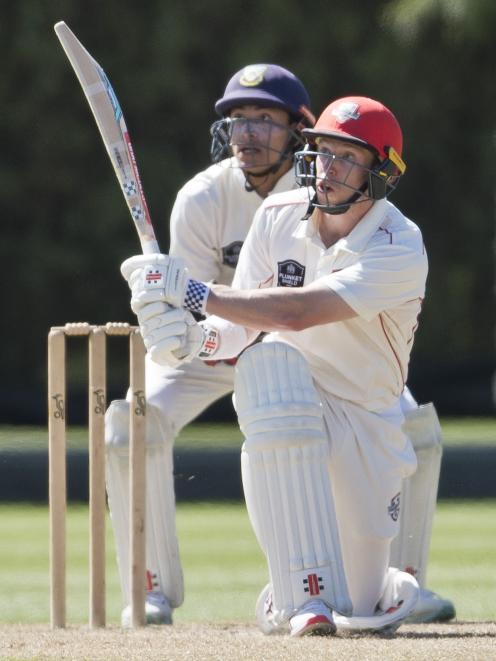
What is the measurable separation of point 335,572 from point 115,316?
10.9m

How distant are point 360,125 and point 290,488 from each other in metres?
0.90

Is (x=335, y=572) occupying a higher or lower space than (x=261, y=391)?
lower

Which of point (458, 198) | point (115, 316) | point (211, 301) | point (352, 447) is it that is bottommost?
point (352, 447)

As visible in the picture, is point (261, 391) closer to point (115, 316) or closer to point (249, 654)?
point (249, 654)

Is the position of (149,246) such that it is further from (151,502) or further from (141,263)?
(151,502)

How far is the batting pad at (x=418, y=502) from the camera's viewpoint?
4.37 meters

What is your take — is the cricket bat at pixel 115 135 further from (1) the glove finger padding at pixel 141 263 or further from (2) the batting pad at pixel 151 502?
(2) the batting pad at pixel 151 502

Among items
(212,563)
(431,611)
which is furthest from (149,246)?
(212,563)

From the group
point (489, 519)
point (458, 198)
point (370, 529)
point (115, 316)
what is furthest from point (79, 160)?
point (370, 529)

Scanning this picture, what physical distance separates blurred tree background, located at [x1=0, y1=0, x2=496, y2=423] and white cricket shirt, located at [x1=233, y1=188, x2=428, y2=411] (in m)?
9.81

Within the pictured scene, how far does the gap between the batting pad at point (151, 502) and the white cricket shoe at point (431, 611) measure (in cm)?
64

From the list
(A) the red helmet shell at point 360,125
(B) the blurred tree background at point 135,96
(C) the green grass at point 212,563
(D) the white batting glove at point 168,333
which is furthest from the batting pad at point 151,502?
(B) the blurred tree background at point 135,96

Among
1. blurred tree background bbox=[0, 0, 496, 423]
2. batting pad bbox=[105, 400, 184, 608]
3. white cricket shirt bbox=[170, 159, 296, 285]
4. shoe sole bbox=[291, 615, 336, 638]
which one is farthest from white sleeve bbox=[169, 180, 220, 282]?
blurred tree background bbox=[0, 0, 496, 423]

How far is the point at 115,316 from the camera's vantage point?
47.2ft
